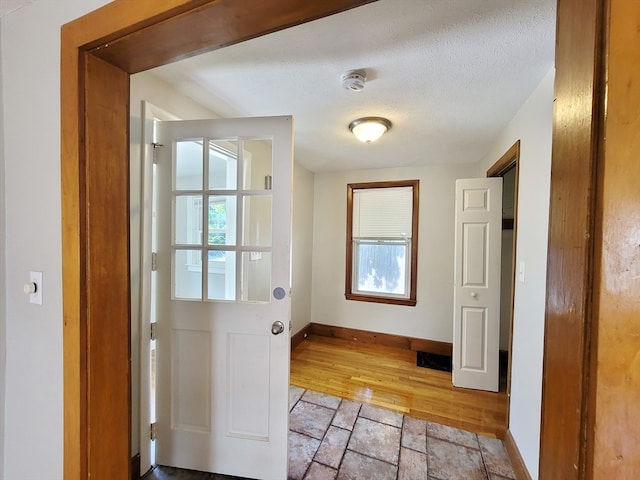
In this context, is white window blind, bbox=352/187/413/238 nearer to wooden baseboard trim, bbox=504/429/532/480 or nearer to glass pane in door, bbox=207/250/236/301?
wooden baseboard trim, bbox=504/429/532/480

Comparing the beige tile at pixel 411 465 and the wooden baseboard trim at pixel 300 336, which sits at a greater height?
the wooden baseboard trim at pixel 300 336

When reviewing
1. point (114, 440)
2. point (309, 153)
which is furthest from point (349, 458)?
point (309, 153)

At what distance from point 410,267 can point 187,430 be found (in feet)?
8.95

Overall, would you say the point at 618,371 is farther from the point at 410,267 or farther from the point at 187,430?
the point at 410,267

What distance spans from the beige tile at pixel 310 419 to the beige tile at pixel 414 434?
1.76ft

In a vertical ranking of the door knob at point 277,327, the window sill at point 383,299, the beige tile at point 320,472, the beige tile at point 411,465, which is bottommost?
the beige tile at point 411,465

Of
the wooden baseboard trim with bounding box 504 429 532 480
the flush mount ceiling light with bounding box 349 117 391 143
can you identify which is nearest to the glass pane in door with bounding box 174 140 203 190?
the flush mount ceiling light with bounding box 349 117 391 143

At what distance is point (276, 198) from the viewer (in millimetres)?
1388

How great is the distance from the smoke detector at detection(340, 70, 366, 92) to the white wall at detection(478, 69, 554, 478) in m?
0.95

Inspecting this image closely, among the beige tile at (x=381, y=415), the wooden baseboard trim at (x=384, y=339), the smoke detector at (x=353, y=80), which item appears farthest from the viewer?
the wooden baseboard trim at (x=384, y=339)

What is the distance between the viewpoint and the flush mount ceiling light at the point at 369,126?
75.3 inches

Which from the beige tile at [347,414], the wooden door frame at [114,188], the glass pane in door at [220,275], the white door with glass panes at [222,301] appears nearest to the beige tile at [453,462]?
the beige tile at [347,414]

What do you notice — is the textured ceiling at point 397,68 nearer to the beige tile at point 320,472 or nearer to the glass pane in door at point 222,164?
the glass pane in door at point 222,164

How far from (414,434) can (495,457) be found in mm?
486
